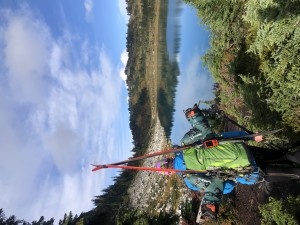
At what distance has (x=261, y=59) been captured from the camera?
34.6 feet

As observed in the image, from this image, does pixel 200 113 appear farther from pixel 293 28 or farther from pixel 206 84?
pixel 206 84

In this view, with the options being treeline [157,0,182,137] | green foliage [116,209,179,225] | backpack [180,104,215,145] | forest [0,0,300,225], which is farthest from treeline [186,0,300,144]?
treeline [157,0,182,137]

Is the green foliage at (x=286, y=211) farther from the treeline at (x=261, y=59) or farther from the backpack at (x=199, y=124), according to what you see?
the backpack at (x=199, y=124)

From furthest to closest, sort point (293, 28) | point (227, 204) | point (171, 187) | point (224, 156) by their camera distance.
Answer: point (171, 187)
point (227, 204)
point (293, 28)
point (224, 156)

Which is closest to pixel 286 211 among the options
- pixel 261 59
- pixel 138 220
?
pixel 138 220

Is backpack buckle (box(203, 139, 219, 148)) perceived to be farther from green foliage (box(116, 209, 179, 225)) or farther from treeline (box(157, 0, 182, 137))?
treeline (box(157, 0, 182, 137))

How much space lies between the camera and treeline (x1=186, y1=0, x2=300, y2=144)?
307 inches

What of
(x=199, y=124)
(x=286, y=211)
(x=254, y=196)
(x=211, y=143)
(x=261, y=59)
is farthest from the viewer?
(x=254, y=196)

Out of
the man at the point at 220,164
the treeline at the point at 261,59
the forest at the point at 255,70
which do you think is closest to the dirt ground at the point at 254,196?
the forest at the point at 255,70

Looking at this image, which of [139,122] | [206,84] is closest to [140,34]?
[139,122]

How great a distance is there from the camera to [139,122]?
51750 mm

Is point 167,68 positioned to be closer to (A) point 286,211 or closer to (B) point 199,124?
(A) point 286,211

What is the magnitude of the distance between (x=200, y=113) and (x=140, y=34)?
55096mm

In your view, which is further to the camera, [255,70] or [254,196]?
[255,70]
